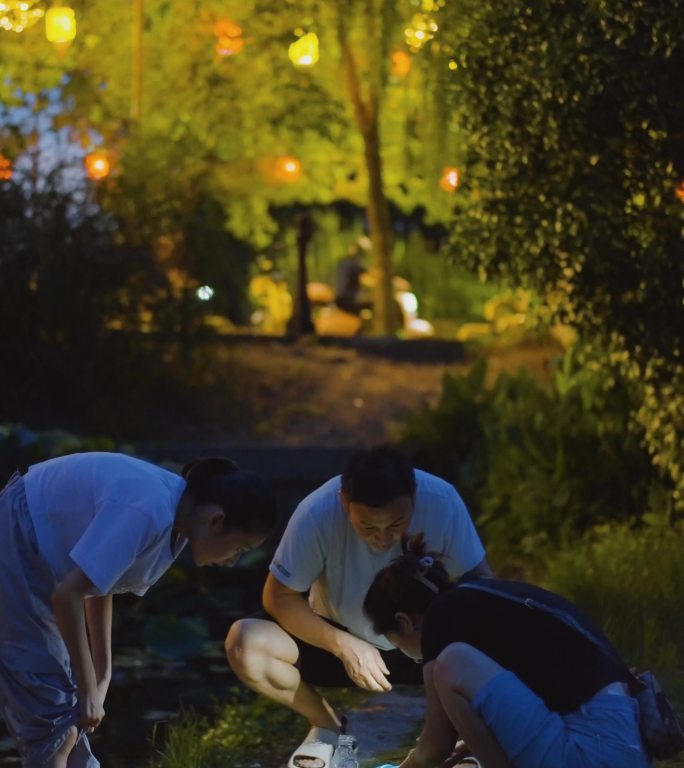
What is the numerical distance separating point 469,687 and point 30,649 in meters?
1.16

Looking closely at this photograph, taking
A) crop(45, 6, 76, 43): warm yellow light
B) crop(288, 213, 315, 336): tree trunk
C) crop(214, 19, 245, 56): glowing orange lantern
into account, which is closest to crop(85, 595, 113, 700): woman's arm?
crop(45, 6, 76, 43): warm yellow light

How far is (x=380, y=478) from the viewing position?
4871 mm

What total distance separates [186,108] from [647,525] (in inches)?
464

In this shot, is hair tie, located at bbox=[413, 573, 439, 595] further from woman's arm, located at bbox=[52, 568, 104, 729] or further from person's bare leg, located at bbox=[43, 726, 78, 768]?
person's bare leg, located at bbox=[43, 726, 78, 768]

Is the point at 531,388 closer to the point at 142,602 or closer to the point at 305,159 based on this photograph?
the point at 142,602

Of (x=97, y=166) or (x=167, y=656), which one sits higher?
(x=97, y=166)

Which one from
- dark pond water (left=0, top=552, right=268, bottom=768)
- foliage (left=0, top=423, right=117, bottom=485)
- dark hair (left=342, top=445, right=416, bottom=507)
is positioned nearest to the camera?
dark hair (left=342, top=445, right=416, bottom=507)

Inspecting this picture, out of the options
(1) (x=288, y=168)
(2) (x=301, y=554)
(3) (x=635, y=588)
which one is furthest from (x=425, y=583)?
(1) (x=288, y=168)

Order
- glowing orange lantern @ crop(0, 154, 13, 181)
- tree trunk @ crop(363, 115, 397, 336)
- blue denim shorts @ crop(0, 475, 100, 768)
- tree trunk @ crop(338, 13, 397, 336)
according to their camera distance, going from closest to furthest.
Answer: blue denim shorts @ crop(0, 475, 100, 768), glowing orange lantern @ crop(0, 154, 13, 181), tree trunk @ crop(338, 13, 397, 336), tree trunk @ crop(363, 115, 397, 336)

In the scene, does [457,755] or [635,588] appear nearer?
[457,755]

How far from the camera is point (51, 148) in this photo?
1371cm

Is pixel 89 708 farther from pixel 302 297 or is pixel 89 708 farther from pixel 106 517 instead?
pixel 302 297

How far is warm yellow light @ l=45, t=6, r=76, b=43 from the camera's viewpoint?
14680 mm

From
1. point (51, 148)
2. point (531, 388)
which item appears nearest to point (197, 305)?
point (51, 148)
